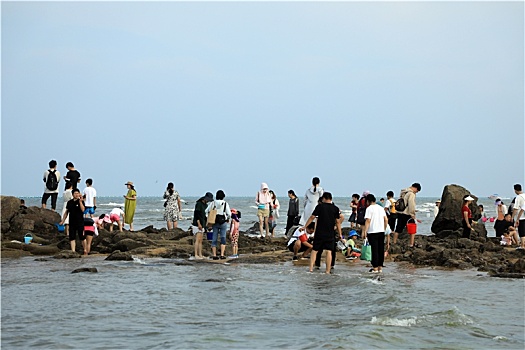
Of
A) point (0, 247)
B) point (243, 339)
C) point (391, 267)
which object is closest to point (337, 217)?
point (391, 267)

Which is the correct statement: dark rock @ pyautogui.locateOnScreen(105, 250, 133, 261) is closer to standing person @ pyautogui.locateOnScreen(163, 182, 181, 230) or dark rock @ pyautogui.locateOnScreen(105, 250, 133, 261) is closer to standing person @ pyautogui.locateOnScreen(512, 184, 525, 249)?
standing person @ pyautogui.locateOnScreen(163, 182, 181, 230)

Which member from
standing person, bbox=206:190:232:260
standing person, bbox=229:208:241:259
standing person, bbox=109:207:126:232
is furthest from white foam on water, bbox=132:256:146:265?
standing person, bbox=109:207:126:232

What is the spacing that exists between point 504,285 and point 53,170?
1580 centimetres

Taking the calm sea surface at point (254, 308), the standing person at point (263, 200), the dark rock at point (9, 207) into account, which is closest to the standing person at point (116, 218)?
the dark rock at point (9, 207)

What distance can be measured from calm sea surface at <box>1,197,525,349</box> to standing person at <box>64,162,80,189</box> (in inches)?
227

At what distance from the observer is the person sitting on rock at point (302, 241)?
18.0 metres

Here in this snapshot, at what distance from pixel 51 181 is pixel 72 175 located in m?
2.08

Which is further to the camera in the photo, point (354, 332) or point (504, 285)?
point (504, 285)

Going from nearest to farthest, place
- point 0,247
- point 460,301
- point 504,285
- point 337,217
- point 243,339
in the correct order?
point 243,339, point 460,301, point 504,285, point 337,217, point 0,247

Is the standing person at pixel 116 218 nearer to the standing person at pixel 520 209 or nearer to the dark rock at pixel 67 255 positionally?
the dark rock at pixel 67 255

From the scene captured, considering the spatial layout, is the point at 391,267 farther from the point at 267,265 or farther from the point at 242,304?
the point at 242,304

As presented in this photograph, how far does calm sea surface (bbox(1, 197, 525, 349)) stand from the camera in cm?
913

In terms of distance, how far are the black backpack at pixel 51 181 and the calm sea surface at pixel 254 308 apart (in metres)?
7.37

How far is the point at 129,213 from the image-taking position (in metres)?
25.2
